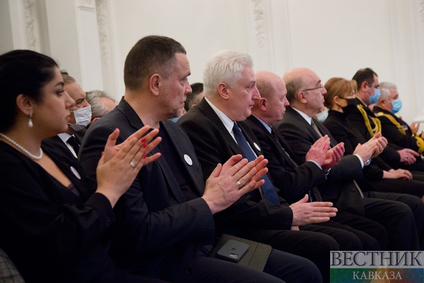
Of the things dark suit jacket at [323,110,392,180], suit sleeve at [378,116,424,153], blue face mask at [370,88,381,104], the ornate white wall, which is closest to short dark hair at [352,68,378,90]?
blue face mask at [370,88,381,104]

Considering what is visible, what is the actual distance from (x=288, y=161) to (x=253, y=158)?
1.61ft

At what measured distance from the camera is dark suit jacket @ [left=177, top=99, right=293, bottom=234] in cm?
226

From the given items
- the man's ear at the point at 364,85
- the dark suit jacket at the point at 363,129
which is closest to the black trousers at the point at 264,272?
the dark suit jacket at the point at 363,129

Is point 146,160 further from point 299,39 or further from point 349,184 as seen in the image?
point 299,39

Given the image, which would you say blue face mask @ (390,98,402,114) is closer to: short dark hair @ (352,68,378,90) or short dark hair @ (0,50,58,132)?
short dark hair @ (352,68,378,90)

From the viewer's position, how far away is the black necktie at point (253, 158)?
2.52m

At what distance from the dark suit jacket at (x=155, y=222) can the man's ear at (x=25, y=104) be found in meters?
0.38

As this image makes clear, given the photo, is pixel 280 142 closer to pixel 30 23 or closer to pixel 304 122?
pixel 304 122

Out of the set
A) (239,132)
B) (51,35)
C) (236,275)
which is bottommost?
(236,275)

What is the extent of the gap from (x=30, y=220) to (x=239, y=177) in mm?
926

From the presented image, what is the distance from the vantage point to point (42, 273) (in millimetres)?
1341

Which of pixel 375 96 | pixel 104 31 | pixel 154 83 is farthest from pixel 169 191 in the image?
pixel 104 31

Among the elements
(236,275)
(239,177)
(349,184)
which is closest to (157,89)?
(239,177)

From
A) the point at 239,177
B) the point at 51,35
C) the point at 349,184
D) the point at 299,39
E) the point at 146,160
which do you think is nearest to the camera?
the point at 146,160
